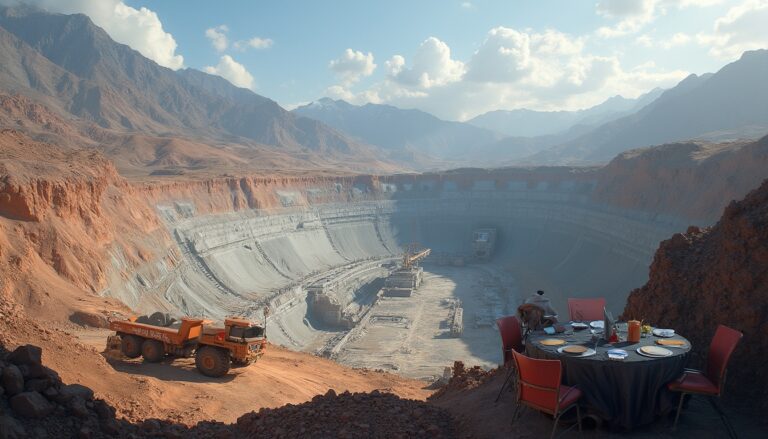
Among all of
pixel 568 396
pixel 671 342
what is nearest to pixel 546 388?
pixel 568 396

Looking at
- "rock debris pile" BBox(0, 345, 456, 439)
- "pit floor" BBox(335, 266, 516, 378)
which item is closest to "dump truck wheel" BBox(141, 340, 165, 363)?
"rock debris pile" BBox(0, 345, 456, 439)

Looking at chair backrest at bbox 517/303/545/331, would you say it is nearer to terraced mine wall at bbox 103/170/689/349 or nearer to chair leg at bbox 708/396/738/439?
chair leg at bbox 708/396/738/439

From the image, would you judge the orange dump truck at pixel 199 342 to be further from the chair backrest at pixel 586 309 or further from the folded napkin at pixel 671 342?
the folded napkin at pixel 671 342

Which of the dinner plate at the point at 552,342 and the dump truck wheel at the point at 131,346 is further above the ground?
the dinner plate at the point at 552,342

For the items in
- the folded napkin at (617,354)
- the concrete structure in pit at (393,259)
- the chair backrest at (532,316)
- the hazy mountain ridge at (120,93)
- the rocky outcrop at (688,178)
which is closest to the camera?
the folded napkin at (617,354)

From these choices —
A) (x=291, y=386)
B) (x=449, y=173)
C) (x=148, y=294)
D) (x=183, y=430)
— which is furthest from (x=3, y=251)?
(x=449, y=173)

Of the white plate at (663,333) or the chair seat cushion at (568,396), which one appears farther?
the white plate at (663,333)

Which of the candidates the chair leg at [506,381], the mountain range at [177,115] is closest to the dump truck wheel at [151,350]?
the chair leg at [506,381]

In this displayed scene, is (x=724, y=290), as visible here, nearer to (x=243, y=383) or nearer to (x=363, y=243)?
(x=243, y=383)
